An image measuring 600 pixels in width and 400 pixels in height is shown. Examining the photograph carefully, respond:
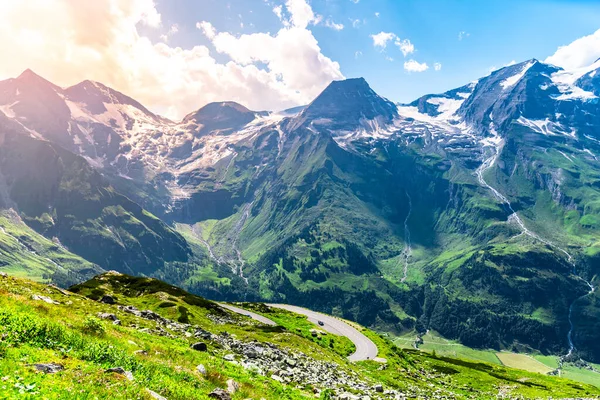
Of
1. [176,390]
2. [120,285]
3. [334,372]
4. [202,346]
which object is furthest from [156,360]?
[120,285]

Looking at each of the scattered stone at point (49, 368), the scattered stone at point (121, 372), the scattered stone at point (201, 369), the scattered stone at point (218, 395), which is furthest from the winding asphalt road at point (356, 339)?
the scattered stone at point (49, 368)

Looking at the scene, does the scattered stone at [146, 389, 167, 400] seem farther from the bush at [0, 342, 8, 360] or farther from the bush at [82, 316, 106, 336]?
the bush at [82, 316, 106, 336]

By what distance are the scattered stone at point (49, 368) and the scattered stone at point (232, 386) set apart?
943 cm

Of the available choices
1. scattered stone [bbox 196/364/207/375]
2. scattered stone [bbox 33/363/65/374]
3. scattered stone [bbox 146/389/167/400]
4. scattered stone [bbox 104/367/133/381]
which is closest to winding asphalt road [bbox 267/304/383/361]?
scattered stone [bbox 196/364/207/375]

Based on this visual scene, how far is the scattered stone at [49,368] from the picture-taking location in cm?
1589

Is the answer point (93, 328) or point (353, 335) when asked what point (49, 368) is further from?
point (353, 335)

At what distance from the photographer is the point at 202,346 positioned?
36719mm

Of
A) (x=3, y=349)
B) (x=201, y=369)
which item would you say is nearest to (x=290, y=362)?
(x=201, y=369)

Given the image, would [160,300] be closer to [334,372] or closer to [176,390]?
[334,372]

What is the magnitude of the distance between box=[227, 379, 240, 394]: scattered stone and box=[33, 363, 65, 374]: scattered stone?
9.43 meters

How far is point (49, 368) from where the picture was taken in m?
16.3

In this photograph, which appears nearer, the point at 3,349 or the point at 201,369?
the point at 3,349

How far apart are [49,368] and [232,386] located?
10.6m

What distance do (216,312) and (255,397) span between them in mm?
78362
